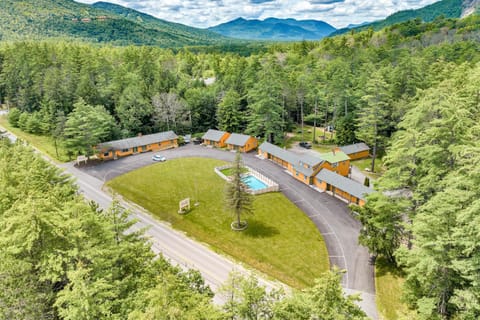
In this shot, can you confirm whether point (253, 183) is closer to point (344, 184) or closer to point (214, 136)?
point (344, 184)

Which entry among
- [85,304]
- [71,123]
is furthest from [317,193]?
[71,123]

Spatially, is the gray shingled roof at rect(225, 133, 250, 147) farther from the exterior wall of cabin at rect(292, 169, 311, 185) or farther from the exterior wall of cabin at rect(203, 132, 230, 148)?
the exterior wall of cabin at rect(292, 169, 311, 185)

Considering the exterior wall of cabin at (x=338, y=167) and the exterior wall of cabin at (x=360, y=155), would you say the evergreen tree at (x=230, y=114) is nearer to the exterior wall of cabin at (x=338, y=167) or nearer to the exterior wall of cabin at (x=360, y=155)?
the exterior wall of cabin at (x=360, y=155)

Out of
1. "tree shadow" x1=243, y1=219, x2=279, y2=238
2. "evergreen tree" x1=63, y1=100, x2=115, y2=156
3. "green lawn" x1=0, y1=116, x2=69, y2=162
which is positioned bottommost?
"tree shadow" x1=243, y1=219, x2=279, y2=238

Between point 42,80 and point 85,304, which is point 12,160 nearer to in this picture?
point 85,304

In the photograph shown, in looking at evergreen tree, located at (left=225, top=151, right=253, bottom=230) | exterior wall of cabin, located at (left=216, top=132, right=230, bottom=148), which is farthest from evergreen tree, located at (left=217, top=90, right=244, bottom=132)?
evergreen tree, located at (left=225, top=151, right=253, bottom=230)

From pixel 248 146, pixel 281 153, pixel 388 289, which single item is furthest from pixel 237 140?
pixel 388 289

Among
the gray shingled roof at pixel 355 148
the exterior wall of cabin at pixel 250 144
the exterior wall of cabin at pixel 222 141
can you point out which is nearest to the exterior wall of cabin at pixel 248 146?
the exterior wall of cabin at pixel 250 144
